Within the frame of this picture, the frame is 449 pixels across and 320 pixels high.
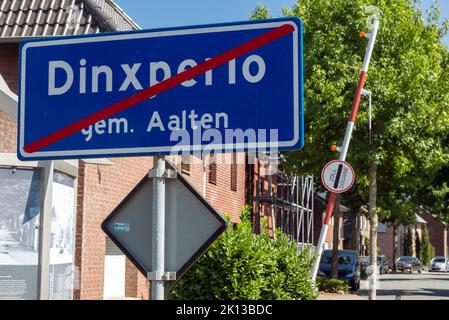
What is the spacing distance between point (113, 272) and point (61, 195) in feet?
20.1

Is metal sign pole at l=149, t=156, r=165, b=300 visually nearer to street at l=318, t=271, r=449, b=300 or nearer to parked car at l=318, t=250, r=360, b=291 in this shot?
street at l=318, t=271, r=449, b=300

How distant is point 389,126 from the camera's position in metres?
22.8

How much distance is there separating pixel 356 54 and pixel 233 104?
2170 centimetres

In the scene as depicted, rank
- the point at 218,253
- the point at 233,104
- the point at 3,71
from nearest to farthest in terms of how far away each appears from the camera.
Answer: the point at 233,104 < the point at 218,253 < the point at 3,71

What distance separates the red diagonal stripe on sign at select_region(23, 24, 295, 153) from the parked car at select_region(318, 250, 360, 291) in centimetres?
2917

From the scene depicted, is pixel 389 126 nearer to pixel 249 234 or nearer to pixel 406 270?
pixel 249 234

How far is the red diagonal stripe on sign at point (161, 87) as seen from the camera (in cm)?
336

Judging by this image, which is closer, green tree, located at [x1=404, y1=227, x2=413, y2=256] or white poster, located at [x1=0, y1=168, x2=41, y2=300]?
white poster, located at [x1=0, y1=168, x2=41, y2=300]

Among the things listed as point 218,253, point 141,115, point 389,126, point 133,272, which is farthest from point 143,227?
point 389,126

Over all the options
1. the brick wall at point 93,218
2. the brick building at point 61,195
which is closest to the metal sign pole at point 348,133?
the brick building at point 61,195

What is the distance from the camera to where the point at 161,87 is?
11.3 feet

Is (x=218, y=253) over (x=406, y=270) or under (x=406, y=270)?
over

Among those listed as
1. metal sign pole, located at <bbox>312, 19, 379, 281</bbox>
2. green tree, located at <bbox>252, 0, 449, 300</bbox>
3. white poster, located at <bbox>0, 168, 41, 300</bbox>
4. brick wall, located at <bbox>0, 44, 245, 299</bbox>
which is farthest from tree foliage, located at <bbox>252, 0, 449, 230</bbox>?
white poster, located at <bbox>0, 168, 41, 300</bbox>

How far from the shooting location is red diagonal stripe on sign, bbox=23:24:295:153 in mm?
3357
